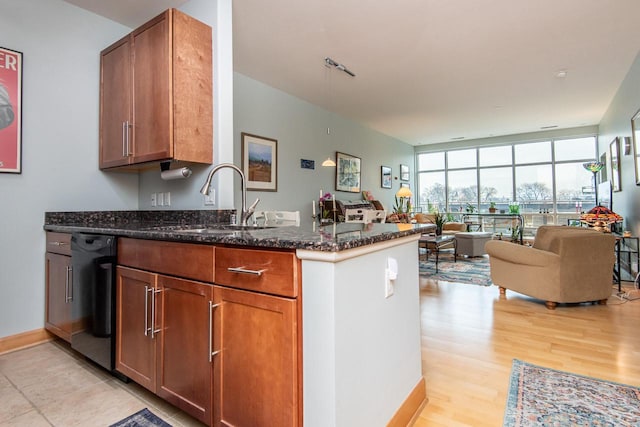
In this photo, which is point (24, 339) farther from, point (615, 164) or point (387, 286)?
point (615, 164)

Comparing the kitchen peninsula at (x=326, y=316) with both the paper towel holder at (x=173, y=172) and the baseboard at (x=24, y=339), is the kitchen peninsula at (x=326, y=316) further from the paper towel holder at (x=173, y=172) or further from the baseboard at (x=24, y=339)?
the baseboard at (x=24, y=339)

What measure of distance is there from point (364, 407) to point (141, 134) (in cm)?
238

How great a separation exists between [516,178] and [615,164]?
3542 mm

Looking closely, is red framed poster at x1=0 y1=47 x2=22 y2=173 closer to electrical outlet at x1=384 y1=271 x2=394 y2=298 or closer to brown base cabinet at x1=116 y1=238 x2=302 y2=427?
brown base cabinet at x1=116 y1=238 x2=302 y2=427

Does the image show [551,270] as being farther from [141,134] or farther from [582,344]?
[141,134]

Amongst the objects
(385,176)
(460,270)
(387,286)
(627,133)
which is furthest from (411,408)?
(385,176)

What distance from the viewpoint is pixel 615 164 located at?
5.15m

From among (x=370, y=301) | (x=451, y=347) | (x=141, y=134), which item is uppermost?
(x=141, y=134)

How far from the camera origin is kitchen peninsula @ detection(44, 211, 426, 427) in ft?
3.29

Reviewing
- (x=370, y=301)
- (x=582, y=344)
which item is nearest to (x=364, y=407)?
(x=370, y=301)

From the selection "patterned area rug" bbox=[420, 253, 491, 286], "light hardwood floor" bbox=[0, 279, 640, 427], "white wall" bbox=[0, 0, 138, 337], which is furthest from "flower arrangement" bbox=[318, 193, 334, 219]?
"white wall" bbox=[0, 0, 138, 337]

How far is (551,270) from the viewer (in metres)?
3.20

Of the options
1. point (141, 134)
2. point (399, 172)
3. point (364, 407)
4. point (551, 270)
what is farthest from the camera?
point (399, 172)

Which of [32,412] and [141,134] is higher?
[141,134]
